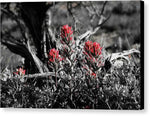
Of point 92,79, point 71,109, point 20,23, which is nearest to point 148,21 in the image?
point 92,79

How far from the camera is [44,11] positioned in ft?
8.93

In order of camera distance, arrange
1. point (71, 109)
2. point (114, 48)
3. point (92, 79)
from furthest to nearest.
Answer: point (114, 48) → point (71, 109) → point (92, 79)

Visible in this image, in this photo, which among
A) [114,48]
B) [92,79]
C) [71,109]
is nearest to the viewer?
[92,79]

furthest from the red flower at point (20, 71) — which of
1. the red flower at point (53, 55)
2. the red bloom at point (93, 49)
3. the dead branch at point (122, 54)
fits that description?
the dead branch at point (122, 54)

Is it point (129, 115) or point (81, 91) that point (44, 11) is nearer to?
point (81, 91)

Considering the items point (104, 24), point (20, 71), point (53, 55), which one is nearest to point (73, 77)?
point (53, 55)

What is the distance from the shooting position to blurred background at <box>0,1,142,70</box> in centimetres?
242

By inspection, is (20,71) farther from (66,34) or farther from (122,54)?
(122,54)

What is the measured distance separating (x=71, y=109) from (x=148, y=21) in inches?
35.4

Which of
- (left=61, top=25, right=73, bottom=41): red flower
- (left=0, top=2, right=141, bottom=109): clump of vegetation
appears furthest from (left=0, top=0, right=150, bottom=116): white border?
(left=61, top=25, right=73, bottom=41): red flower

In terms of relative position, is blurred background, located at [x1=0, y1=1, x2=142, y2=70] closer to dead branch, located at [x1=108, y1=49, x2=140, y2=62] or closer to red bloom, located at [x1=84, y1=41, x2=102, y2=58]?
dead branch, located at [x1=108, y1=49, x2=140, y2=62]

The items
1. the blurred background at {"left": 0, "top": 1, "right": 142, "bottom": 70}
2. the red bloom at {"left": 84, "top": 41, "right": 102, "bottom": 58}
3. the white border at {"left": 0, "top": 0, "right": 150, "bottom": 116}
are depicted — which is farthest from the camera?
the blurred background at {"left": 0, "top": 1, "right": 142, "bottom": 70}

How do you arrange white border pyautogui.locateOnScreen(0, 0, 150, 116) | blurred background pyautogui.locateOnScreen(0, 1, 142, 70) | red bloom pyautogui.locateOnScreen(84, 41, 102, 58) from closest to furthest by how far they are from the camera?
red bloom pyautogui.locateOnScreen(84, 41, 102, 58), white border pyautogui.locateOnScreen(0, 0, 150, 116), blurred background pyautogui.locateOnScreen(0, 1, 142, 70)

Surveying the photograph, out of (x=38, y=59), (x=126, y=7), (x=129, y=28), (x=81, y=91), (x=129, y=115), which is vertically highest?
(x=126, y=7)
